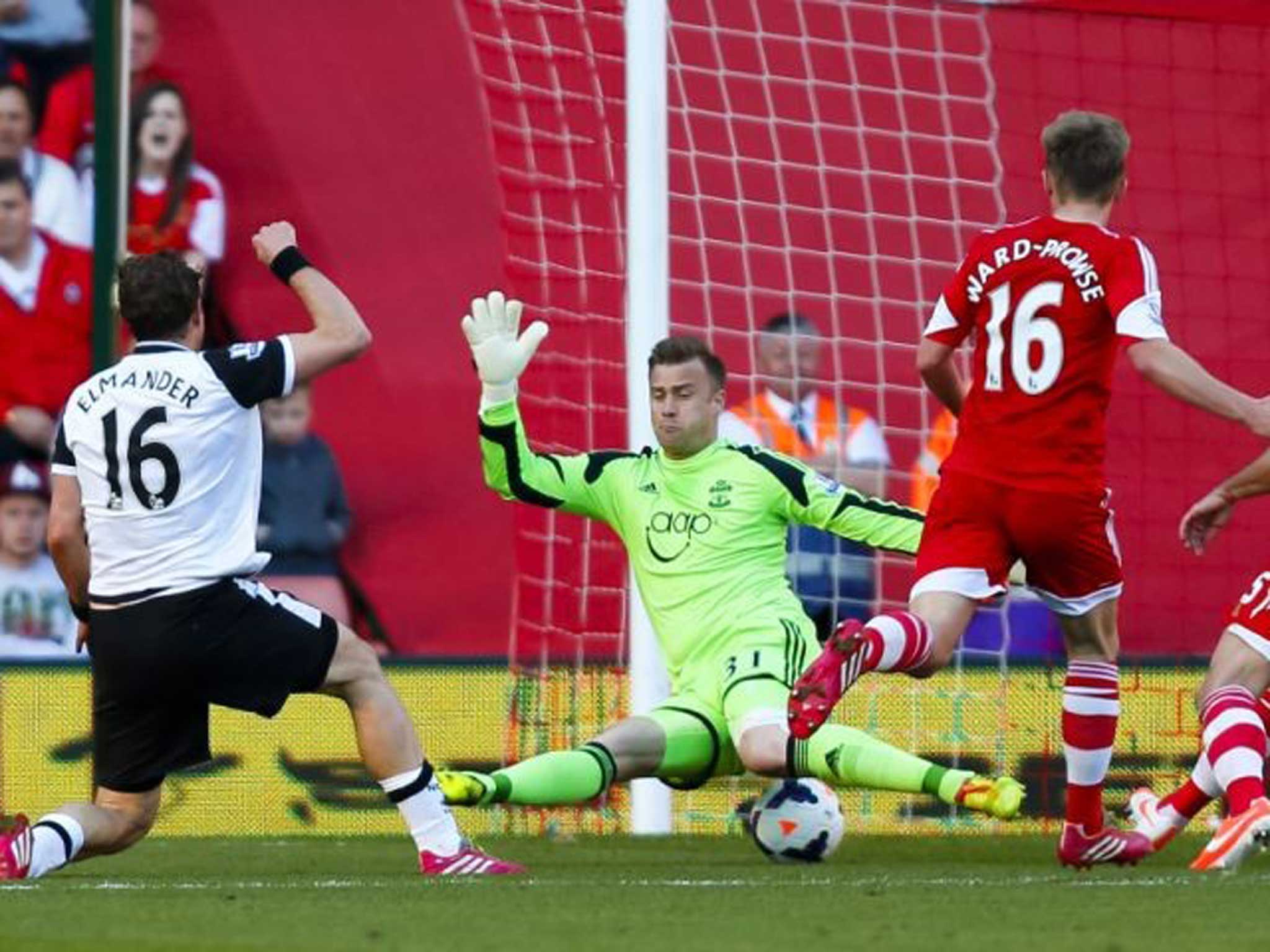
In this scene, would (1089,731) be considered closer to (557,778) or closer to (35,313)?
(557,778)

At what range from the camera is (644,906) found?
7055mm

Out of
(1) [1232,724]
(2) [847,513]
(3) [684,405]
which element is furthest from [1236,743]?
(3) [684,405]

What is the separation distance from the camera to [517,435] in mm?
9023

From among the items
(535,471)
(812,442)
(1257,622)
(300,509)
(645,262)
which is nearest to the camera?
(1257,622)

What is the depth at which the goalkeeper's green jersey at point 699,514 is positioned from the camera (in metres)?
9.12

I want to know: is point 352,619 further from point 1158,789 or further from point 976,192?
point 1158,789

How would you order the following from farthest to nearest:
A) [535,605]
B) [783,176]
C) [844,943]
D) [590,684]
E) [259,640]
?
[783,176]
[535,605]
[590,684]
[259,640]
[844,943]

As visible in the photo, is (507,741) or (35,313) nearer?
(507,741)

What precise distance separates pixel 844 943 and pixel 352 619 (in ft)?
28.8

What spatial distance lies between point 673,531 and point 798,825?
1031 millimetres

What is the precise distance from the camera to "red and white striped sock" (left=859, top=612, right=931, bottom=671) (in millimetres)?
7445

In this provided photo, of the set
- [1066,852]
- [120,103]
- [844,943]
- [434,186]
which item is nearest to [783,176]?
[434,186]

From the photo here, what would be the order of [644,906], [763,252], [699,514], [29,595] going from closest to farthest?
[644,906] → [699,514] → [763,252] → [29,595]

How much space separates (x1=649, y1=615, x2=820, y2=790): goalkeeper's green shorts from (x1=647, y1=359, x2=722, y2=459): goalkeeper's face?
0.61 m
